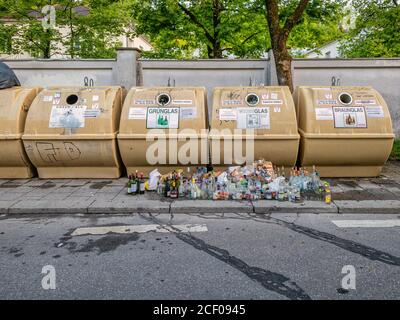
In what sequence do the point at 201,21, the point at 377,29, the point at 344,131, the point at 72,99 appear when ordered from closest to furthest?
the point at 344,131 < the point at 72,99 < the point at 201,21 < the point at 377,29

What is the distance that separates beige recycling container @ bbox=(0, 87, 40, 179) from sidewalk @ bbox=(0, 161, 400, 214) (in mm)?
Result: 566

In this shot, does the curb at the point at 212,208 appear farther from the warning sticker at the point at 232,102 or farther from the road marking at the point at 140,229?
the warning sticker at the point at 232,102

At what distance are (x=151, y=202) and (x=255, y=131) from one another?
2150 millimetres

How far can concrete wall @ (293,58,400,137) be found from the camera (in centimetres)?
863

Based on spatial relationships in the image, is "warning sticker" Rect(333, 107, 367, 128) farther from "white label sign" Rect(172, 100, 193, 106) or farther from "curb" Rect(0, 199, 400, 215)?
"white label sign" Rect(172, 100, 193, 106)

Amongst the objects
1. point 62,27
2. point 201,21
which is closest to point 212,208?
point 201,21

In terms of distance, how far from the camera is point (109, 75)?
8703 mm

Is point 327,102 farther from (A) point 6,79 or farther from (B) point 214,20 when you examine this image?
(B) point 214,20

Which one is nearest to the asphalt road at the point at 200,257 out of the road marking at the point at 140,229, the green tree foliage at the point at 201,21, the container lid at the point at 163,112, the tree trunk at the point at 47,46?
the road marking at the point at 140,229

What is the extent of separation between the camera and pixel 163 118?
593 cm

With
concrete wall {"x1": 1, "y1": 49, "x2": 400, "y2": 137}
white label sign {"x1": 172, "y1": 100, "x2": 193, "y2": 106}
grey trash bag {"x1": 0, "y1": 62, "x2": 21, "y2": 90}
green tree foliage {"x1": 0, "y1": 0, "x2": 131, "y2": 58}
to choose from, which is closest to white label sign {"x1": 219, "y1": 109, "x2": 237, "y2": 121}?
white label sign {"x1": 172, "y1": 100, "x2": 193, "y2": 106}
